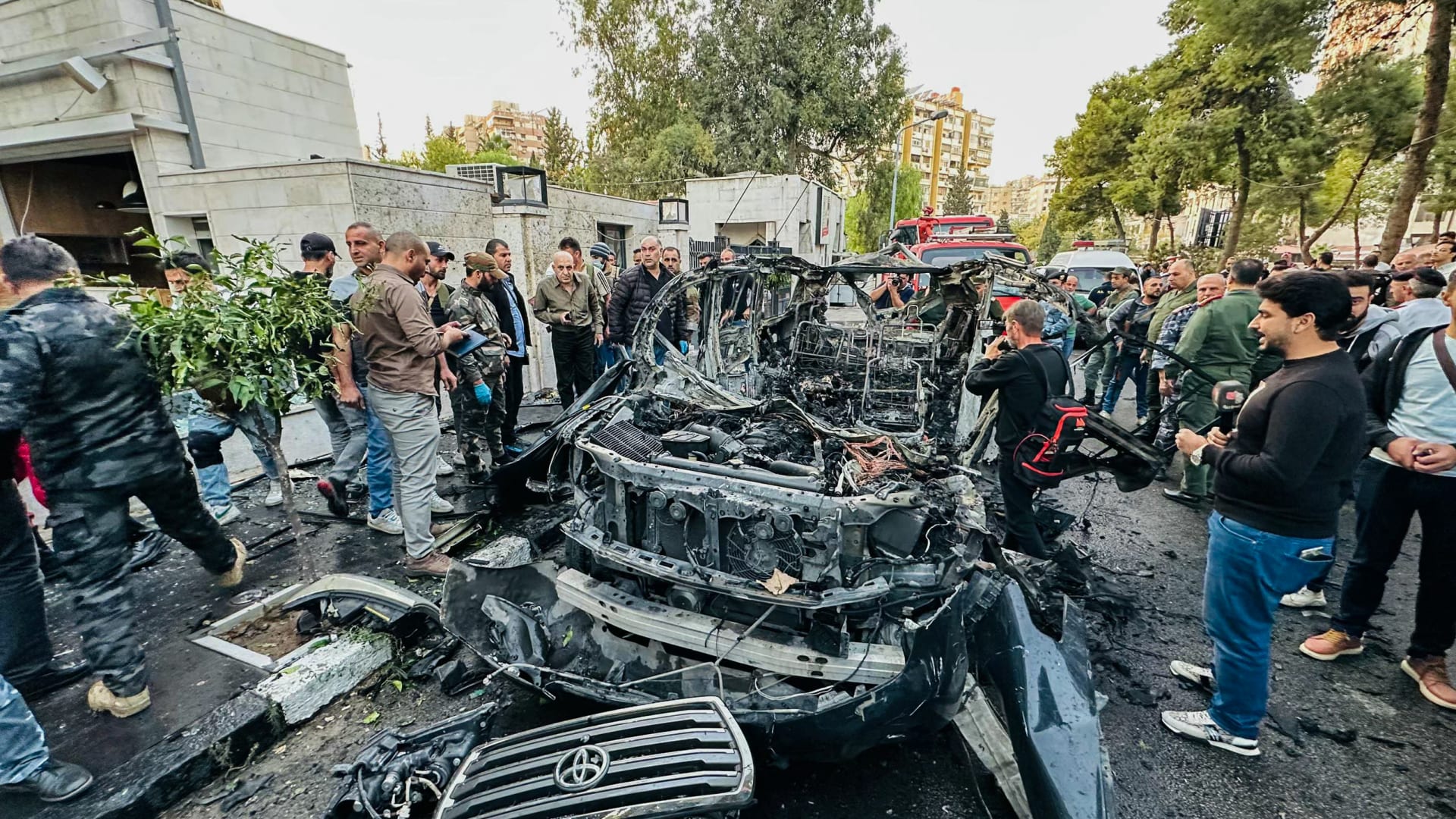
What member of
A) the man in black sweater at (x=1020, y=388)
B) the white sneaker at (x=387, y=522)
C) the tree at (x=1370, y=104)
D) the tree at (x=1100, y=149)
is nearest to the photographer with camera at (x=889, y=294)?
the man in black sweater at (x=1020, y=388)

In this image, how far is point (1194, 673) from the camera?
9.04 feet

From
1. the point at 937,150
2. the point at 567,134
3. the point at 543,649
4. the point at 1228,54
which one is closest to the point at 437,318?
the point at 543,649

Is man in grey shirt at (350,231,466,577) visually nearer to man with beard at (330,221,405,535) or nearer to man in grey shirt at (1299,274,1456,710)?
man with beard at (330,221,405,535)

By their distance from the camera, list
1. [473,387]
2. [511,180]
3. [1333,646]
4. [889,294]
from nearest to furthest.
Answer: [1333,646] → [473,387] → [889,294] → [511,180]

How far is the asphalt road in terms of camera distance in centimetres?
215

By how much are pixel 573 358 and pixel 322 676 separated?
3.81 metres

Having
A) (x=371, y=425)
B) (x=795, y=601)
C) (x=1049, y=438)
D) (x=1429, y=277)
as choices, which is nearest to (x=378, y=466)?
(x=371, y=425)

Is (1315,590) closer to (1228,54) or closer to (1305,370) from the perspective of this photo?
(1305,370)

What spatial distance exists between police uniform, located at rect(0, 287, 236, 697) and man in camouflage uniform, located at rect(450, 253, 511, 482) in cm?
204

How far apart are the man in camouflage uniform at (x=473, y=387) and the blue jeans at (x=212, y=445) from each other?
1.26 meters

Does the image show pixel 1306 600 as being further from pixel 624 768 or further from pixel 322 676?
pixel 322 676

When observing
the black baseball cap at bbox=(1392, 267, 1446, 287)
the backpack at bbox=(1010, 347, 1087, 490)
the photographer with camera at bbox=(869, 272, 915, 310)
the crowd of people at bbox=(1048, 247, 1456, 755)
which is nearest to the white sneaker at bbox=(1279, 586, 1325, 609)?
the crowd of people at bbox=(1048, 247, 1456, 755)

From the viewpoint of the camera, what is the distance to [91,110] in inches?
305

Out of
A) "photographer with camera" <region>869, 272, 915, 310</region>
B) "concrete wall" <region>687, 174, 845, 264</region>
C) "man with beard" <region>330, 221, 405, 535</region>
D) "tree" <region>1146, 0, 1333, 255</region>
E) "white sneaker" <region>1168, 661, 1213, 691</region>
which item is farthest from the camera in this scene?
"concrete wall" <region>687, 174, 845, 264</region>
